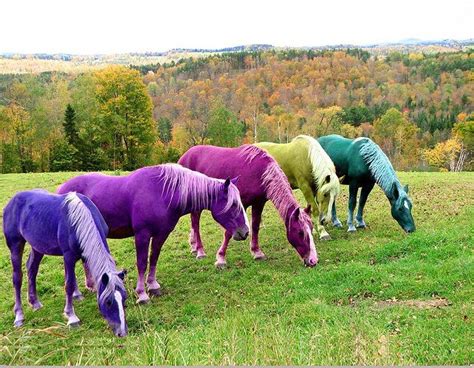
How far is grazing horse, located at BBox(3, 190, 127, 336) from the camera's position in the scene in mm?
5805

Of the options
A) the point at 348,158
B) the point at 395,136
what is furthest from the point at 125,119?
the point at 395,136

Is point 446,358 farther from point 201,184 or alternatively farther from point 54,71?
point 54,71

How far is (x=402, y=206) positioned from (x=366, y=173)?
3.76ft

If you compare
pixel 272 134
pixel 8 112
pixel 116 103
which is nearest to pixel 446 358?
pixel 116 103

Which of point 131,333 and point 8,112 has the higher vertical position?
point 131,333

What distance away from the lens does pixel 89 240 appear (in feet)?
20.8

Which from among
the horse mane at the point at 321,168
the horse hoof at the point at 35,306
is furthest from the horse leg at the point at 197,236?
the horse hoof at the point at 35,306

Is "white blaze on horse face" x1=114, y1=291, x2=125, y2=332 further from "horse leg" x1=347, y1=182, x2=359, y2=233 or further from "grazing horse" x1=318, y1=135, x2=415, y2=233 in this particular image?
"horse leg" x1=347, y1=182, x2=359, y2=233

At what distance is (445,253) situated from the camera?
8.45 m

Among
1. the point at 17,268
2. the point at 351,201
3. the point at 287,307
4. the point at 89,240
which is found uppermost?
the point at 89,240

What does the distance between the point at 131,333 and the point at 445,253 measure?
5.51 meters

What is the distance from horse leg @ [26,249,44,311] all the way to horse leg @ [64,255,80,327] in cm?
95

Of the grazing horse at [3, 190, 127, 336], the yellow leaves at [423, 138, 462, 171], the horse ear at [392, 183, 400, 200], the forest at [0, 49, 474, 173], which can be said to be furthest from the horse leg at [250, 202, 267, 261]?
the yellow leaves at [423, 138, 462, 171]

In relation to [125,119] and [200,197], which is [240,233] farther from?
[125,119]
